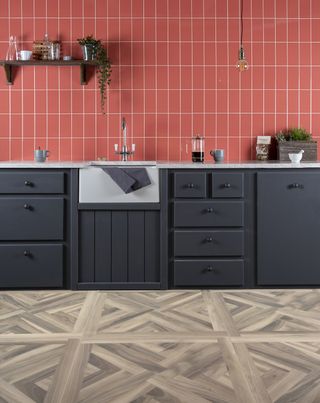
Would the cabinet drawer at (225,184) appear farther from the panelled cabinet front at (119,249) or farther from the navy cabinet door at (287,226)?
the panelled cabinet front at (119,249)

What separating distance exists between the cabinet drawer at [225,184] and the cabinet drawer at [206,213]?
0.05 m

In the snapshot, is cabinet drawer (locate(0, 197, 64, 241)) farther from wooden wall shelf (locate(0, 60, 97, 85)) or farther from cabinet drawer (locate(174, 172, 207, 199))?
wooden wall shelf (locate(0, 60, 97, 85))

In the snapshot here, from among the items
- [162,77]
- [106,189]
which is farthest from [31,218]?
[162,77]

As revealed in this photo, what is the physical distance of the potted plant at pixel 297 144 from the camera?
12.5 feet

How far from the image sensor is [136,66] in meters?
4.00

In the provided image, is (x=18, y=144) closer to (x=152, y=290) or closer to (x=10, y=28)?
(x=10, y=28)

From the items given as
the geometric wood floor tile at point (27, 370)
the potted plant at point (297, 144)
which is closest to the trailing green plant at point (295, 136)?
the potted plant at point (297, 144)

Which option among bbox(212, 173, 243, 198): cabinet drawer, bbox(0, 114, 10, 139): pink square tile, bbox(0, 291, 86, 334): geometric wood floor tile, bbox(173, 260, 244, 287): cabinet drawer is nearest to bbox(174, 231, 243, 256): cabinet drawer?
bbox(173, 260, 244, 287): cabinet drawer

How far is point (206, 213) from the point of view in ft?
11.2

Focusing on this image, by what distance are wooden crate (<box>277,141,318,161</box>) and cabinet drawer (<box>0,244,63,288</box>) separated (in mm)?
1709

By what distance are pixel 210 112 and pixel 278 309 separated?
1662 mm

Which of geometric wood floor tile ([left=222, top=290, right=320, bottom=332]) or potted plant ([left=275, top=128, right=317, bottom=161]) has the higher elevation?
potted plant ([left=275, top=128, right=317, bottom=161])

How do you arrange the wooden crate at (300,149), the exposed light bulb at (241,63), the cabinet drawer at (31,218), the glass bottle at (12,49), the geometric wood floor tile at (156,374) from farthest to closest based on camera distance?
the glass bottle at (12,49), the wooden crate at (300,149), the exposed light bulb at (241,63), the cabinet drawer at (31,218), the geometric wood floor tile at (156,374)

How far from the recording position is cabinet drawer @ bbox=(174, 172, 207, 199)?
339 cm
